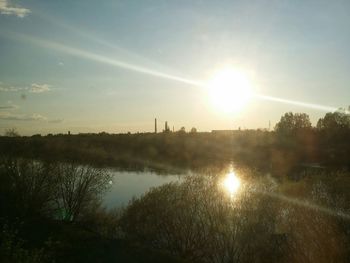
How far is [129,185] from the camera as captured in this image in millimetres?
46594

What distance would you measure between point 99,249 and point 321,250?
11.8 meters

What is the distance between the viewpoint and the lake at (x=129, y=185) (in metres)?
38.4

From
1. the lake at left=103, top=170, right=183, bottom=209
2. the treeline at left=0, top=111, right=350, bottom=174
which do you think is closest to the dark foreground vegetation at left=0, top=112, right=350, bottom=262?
the lake at left=103, top=170, right=183, bottom=209

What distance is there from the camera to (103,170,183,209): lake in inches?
1513

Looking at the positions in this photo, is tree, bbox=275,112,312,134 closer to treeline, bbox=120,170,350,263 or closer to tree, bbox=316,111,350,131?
tree, bbox=316,111,350,131

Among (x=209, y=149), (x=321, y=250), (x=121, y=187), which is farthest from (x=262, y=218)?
(x=209, y=149)

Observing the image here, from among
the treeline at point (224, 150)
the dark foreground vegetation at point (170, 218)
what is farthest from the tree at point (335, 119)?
the dark foreground vegetation at point (170, 218)

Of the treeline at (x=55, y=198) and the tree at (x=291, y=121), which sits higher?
the tree at (x=291, y=121)

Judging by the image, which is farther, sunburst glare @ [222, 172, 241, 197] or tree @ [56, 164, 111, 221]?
tree @ [56, 164, 111, 221]

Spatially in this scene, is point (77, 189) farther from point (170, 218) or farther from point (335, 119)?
point (335, 119)

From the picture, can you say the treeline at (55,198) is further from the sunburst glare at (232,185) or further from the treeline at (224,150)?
the treeline at (224,150)

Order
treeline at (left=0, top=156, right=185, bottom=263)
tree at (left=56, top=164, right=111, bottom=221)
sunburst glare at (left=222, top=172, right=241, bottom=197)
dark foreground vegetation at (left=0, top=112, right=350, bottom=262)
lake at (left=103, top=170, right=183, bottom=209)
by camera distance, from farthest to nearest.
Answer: lake at (left=103, top=170, right=183, bottom=209) < tree at (left=56, top=164, right=111, bottom=221) < treeline at (left=0, top=156, right=185, bottom=263) < sunburst glare at (left=222, top=172, right=241, bottom=197) < dark foreground vegetation at (left=0, top=112, right=350, bottom=262)

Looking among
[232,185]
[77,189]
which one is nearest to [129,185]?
[77,189]

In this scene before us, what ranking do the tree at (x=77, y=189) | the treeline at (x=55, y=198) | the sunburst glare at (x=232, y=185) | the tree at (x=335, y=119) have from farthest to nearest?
the tree at (x=335, y=119) → the tree at (x=77, y=189) → the treeline at (x=55, y=198) → the sunburst glare at (x=232, y=185)
